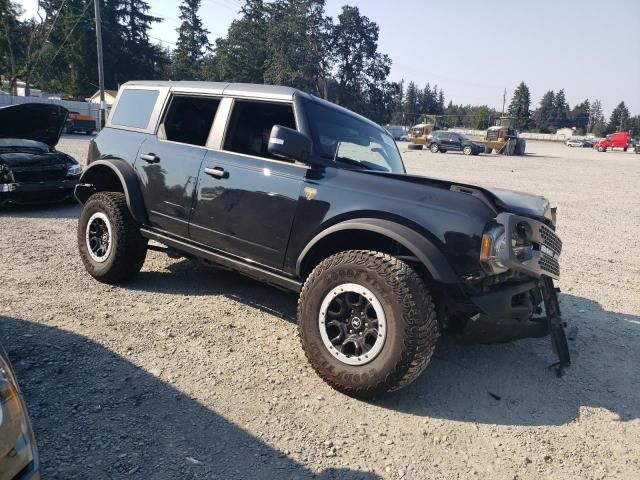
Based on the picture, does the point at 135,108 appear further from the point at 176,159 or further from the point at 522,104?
the point at 522,104

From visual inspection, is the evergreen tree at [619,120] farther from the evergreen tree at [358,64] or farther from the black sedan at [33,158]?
the black sedan at [33,158]

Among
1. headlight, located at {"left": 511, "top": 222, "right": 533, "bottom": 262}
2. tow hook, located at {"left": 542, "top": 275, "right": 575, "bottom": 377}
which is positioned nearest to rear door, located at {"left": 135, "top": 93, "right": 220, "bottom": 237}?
headlight, located at {"left": 511, "top": 222, "right": 533, "bottom": 262}

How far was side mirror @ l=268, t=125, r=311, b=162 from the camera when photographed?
10.3 ft

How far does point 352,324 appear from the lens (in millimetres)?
3102

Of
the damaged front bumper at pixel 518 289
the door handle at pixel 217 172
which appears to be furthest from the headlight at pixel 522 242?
the door handle at pixel 217 172

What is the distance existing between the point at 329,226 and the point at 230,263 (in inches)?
40.6

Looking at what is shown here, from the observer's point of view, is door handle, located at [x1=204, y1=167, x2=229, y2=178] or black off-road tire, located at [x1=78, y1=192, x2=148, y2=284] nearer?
door handle, located at [x1=204, y1=167, x2=229, y2=178]

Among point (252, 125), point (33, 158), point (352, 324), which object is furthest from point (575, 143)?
point (352, 324)

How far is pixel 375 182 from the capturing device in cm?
316

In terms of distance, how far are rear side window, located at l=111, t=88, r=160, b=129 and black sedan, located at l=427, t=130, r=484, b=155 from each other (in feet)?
111

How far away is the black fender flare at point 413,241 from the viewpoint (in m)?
2.83

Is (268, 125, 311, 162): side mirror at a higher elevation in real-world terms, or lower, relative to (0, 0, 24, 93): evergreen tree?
lower

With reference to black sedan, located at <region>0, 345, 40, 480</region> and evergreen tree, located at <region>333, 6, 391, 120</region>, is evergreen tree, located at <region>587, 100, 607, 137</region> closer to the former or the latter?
evergreen tree, located at <region>333, 6, 391, 120</region>

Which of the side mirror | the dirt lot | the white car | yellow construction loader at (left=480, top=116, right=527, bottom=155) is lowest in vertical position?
the dirt lot
